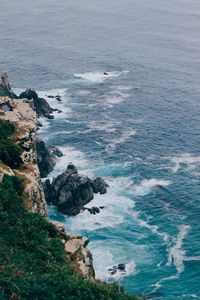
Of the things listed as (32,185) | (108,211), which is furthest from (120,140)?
(32,185)

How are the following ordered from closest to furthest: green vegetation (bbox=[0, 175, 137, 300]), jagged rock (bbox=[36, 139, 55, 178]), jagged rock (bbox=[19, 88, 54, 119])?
green vegetation (bbox=[0, 175, 137, 300]), jagged rock (bbox=[36, 139, 55, 178]), jagged rock (bbox=[19, 88, 54, 119])

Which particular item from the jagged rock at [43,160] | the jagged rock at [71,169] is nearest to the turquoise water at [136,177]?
the jagged rock at [43,160]

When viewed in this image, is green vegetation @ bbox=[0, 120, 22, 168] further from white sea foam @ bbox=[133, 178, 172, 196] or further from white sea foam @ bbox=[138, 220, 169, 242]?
white sea foam @ bbox=[133, 178, 172, 196]

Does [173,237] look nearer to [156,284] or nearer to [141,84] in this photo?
[156,284]

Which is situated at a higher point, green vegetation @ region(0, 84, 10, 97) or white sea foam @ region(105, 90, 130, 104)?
green vegetation @ region(0, 84, 10, 97)

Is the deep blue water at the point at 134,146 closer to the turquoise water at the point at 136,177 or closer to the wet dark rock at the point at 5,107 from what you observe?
the turquoise water at the point at 136,177

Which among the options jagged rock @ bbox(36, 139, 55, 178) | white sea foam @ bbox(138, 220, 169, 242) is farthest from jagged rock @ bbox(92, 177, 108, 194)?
white sea foam @ bbox(138, 220, 169, 242)
